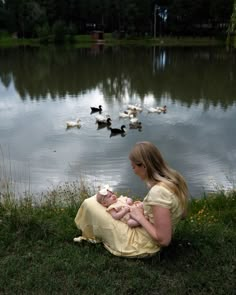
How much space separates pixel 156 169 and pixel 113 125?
1022 cm

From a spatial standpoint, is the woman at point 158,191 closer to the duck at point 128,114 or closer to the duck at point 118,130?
the duck at point 118,130

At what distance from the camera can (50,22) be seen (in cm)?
6556

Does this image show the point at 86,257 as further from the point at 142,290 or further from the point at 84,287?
the point at 142,290

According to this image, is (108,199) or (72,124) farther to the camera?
(72,124)

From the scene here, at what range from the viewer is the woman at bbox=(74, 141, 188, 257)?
10.2ft

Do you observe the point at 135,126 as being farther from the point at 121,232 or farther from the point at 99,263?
the point at 99,263

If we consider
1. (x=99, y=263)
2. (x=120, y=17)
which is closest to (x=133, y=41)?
(x=120, y=17)

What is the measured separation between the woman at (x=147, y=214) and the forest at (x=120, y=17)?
192 feet

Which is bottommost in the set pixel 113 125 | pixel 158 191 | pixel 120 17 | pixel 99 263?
pixel 113 125

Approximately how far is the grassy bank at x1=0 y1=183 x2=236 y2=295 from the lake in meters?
1.81

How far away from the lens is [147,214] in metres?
3.34

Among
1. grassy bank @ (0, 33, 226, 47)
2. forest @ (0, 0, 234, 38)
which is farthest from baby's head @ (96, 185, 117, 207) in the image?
forest @ (0, 0, 234, 38)

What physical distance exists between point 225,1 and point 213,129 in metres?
48.6

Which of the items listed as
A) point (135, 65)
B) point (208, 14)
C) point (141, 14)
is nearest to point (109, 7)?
point (141, 14)
